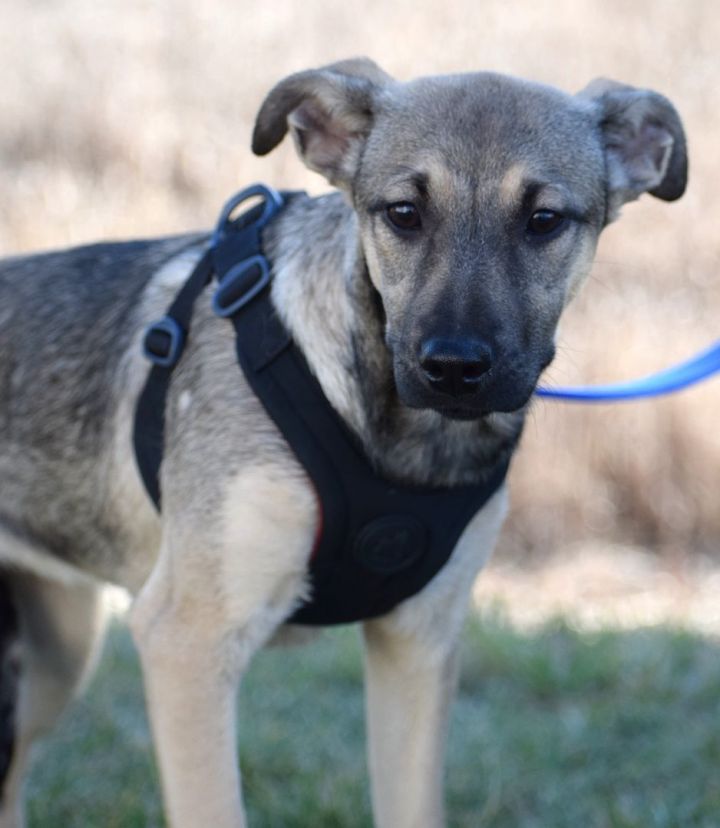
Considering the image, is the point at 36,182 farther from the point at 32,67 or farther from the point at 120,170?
the point at 32,67

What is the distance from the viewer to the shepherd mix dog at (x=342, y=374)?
9.37ft

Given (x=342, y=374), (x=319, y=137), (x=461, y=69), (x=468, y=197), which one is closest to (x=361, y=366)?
(x=342, y=374)

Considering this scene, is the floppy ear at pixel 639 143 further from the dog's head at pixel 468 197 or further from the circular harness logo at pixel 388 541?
the circular harness logo at pixel 388 541

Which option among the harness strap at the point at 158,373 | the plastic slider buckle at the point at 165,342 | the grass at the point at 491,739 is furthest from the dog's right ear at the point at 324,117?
the grass at the point at 491,739

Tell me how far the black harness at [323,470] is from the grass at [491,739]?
1.19 m

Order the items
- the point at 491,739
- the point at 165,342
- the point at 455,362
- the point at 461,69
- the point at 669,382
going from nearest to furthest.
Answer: the point at 455,362 → the point at 165,342 → the point at 669,382 → the point at 491,739 → the point at 461,69

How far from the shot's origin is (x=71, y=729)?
479cm

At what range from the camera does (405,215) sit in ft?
9.55

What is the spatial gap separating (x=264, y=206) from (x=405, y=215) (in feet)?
2.08

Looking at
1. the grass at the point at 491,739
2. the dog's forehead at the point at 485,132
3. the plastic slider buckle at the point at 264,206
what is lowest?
the grass at the point at 491,739

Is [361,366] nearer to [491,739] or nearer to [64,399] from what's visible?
[64,399]

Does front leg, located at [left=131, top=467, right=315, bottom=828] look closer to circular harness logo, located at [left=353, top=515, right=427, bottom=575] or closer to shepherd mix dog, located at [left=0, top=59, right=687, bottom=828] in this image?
shepherd mix dog, located at [left=0, top=59, right=687, bottom=828]

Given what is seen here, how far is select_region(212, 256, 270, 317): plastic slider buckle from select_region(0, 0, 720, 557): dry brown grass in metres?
4.37

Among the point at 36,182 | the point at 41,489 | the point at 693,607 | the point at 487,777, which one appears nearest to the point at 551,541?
the point at 693,607
